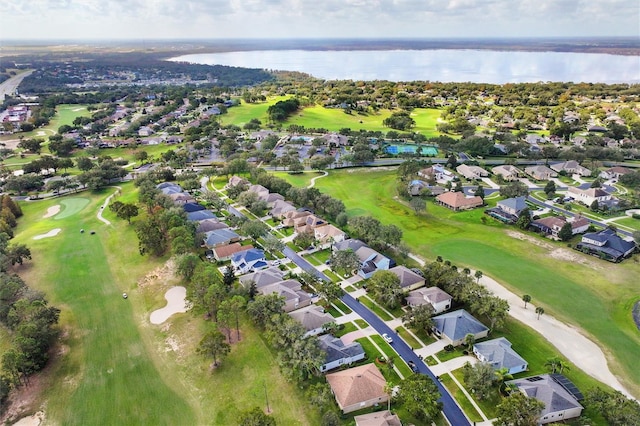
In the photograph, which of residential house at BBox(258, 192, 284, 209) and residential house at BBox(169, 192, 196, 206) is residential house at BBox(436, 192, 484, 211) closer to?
residential house at BBox(258, 192, 284, 209)

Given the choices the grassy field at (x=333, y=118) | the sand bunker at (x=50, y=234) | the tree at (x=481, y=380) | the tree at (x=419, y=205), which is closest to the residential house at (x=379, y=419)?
the tree at (x=481, y=380)

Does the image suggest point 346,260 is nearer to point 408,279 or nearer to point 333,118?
point 408,279

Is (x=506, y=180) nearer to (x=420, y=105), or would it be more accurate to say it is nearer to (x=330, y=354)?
(x=330, y=354)

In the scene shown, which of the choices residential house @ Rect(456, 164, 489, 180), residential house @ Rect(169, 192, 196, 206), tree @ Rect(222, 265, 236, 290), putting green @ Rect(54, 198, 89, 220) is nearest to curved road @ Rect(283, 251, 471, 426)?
tree @ Rect(222, 265, 236, 290)

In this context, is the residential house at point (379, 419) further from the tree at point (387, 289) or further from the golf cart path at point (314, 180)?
the golf cart path at point (314, 180)

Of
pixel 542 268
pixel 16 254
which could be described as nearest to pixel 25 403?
pixel 16 254

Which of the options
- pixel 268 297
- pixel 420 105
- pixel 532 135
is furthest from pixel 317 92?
pixel 268 297
